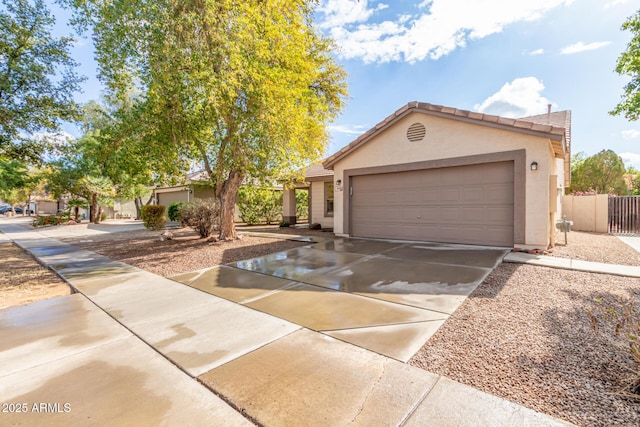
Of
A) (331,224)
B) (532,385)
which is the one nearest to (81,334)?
(532,385)

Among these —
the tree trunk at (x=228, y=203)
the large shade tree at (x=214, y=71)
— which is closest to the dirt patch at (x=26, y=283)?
the large shade tree at (x=214, y=71)

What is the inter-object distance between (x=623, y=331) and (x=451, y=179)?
6.26 metres

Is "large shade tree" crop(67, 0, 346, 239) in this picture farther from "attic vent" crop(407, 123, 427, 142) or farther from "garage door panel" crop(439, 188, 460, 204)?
"garage door panel" crop(439, 188, 460, 204)

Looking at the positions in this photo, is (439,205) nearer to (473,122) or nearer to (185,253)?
(473,122)

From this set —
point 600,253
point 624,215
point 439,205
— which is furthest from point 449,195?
point 624,215

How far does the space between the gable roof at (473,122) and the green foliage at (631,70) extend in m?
8.67

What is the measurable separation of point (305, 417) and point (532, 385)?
5.98 feet

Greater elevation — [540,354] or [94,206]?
[94,206]

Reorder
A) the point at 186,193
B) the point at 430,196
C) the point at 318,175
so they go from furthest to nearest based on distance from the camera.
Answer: the point at 186,193
the point at 318,175
the point at 430,196

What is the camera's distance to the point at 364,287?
16.4ft

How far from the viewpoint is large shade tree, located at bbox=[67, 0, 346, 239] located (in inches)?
292

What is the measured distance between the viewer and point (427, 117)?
9.23 metres

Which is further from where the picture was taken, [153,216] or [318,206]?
[153,216]

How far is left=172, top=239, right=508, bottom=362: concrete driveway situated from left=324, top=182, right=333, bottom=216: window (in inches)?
270
